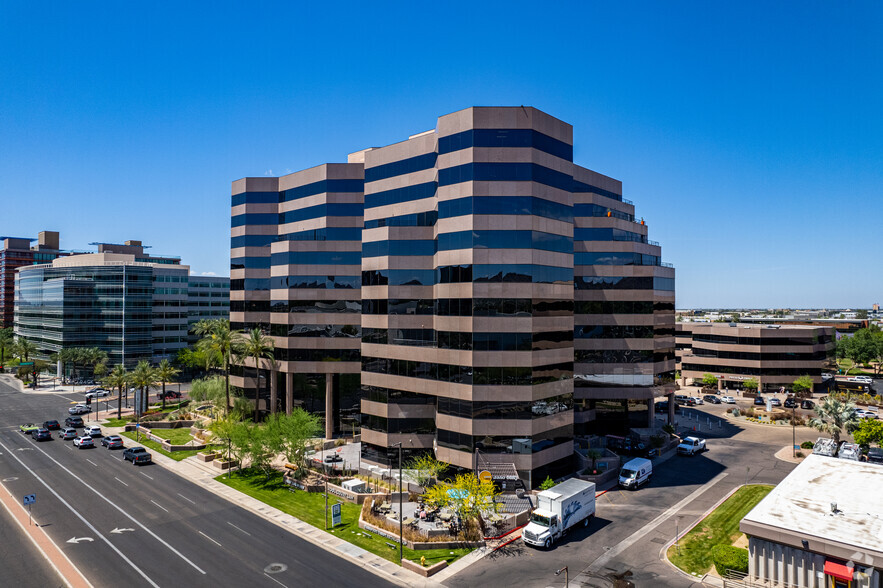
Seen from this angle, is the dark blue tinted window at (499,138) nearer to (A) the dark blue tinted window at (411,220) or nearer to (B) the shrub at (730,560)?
(A) the dark blue tinted window at (411,220)

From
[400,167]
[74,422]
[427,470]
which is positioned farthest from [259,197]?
[427,470]

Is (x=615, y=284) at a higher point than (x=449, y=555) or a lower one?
higher

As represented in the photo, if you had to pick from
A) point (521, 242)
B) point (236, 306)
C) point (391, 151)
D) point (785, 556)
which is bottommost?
point (785, 556)

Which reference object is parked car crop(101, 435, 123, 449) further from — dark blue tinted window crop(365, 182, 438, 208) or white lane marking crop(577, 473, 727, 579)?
white lane marking crop(577, 473, 727, 579)

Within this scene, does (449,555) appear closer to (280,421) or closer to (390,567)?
(390,567)

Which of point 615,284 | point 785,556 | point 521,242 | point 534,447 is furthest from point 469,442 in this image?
point 615,284

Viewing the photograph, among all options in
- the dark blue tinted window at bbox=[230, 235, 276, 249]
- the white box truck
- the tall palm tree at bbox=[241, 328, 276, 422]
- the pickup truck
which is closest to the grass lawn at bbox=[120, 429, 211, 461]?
the tall palm tree at bbox=[241, 328, 276, 422]
